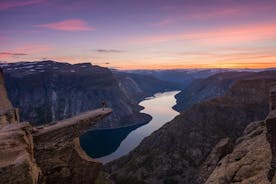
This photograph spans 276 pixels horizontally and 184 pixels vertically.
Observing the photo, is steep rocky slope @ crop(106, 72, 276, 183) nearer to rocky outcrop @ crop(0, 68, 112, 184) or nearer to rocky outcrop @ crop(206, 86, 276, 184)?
rocky outcrop @ crop(206, 86, 276, 184)

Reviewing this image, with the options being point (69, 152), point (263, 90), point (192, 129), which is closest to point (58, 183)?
point (69, 152)

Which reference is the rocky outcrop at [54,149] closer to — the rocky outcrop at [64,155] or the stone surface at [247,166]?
the rocky outcrop at [64,155]

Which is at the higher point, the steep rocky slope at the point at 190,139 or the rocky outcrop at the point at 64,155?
the rocky outcrop at the point at 64,155

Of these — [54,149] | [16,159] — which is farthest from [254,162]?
[16,159]

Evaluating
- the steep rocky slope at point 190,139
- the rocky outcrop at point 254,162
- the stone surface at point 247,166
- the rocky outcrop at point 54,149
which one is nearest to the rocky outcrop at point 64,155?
the rocky outcrop at point 54,149

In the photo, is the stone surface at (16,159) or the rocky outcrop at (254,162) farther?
the rocky outcrop at (254,162)

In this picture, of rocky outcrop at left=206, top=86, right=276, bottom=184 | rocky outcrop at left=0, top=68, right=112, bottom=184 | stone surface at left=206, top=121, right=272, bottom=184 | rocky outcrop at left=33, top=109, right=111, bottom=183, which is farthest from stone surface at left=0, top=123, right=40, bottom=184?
stone surface at left=206, top=121, right=272, bottom=184

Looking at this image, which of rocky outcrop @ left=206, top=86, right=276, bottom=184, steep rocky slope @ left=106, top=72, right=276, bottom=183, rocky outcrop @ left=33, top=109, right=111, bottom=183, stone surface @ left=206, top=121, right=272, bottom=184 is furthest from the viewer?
steep rocky slope @ left=106, top=72, right=276, bottom=183
